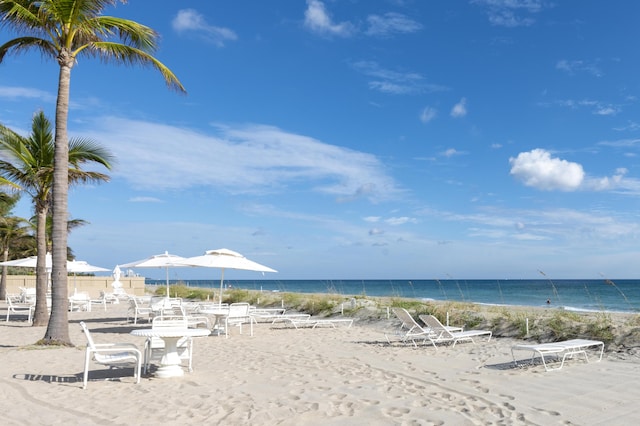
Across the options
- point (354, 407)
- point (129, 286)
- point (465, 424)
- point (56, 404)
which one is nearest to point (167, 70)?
point (56, 404)

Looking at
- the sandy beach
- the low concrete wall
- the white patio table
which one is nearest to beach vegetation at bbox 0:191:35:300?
the low concrete wall

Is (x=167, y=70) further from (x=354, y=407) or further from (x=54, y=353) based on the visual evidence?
(x=354, y=407)

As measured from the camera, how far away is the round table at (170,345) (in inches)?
261

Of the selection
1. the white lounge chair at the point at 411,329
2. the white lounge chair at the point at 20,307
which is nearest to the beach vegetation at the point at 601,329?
the white lounge chair at the point at 411,329

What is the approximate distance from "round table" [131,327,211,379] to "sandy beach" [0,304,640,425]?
158 mm

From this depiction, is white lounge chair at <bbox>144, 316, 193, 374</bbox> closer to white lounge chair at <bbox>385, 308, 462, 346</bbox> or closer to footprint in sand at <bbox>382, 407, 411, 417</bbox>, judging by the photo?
footprint in sand at <bbox>382, 407, 411, 417</bbox>

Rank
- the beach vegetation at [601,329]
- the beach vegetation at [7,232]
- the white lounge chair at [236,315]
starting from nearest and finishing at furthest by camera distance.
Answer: the beach vegetation at [601,329] → the white lounge chair at [236,315] → the beach vegetation at [7,232]

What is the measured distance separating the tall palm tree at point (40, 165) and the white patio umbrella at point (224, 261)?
307 cm

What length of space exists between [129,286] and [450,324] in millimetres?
21930

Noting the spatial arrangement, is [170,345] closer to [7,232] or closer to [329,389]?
[329,389]

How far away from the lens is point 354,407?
17.5 ft

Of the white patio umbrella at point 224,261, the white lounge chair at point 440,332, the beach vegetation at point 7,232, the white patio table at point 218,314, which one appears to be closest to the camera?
the white lounge chair at point 440,332

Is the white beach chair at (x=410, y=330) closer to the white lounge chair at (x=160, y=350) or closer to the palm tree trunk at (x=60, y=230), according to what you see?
the white lounge chair at (x=160, y=350)

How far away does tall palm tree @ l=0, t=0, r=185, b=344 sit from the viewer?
920cm
